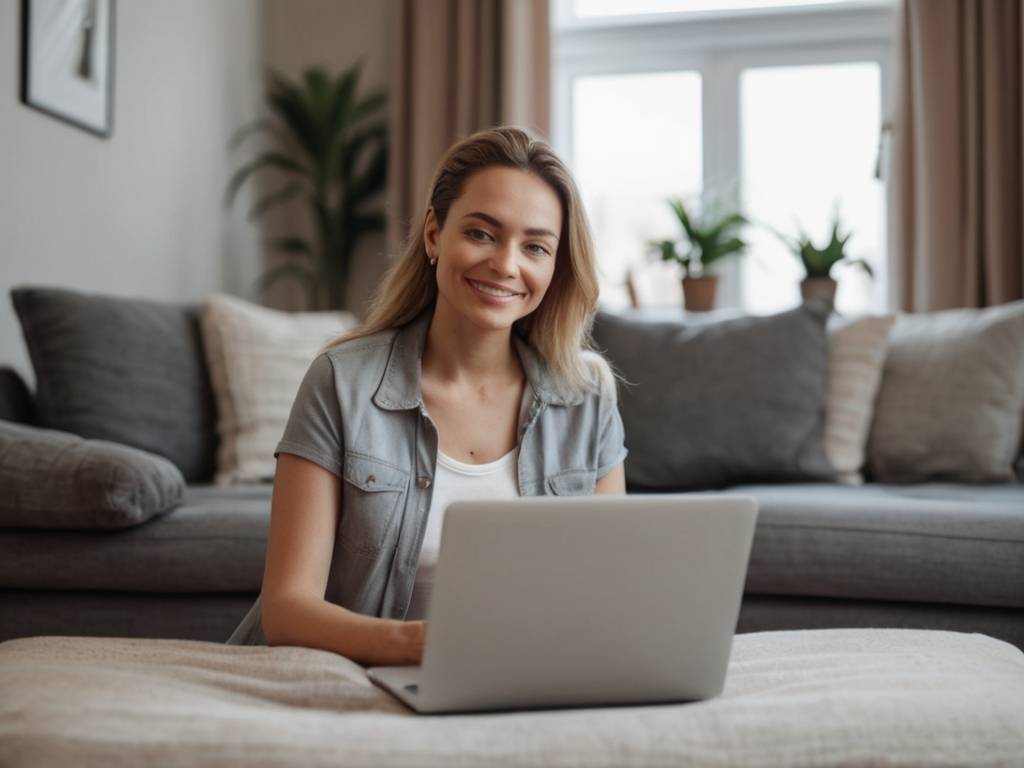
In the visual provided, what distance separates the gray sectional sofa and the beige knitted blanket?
958 millimetres

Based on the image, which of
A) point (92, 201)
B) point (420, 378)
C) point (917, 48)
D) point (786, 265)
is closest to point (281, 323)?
point (92, 201)

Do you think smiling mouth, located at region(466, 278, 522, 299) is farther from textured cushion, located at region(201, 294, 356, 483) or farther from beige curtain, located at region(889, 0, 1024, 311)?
beige curtain, located at region(889, 0, 1024, 311)

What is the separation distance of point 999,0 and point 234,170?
2.61 metres

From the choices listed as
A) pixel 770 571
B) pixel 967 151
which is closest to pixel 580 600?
pixel 770 571

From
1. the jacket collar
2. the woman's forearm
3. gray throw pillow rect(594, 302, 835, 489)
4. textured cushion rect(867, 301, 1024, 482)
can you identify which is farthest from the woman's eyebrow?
textured cushion rect(867, 301, 1024, 482)

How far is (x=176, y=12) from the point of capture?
3.54 metres

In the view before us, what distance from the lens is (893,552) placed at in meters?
2.00

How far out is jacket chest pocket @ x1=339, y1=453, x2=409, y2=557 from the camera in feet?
4.41

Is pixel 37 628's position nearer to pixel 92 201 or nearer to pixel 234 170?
pixel 92 201

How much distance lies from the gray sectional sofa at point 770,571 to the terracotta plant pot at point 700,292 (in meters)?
1.33


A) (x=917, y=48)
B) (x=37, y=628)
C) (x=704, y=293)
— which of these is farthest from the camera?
(x=917, y=48)

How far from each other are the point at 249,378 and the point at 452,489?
1386 millimetres

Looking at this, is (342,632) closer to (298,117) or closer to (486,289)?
(486,289)

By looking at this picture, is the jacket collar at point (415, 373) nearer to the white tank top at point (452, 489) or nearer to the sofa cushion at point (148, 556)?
the white tank top at point (452, 489)
